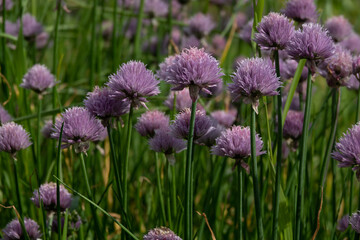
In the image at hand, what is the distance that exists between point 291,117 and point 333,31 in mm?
481

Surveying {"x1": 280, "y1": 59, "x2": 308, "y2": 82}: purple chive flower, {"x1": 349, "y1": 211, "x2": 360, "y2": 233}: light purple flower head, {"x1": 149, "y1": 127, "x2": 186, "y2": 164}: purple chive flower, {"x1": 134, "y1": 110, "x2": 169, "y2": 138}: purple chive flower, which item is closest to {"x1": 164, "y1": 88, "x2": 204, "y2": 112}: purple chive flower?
{"x1": 134, "y1": 110, "x2": 169, "y2": 138}: purple chive flower

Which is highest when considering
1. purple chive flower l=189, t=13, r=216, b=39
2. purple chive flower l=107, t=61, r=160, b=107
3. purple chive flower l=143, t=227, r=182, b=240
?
purple chive flower l=189, t=13, r=216, b=39

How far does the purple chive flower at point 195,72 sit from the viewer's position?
0.97 metres

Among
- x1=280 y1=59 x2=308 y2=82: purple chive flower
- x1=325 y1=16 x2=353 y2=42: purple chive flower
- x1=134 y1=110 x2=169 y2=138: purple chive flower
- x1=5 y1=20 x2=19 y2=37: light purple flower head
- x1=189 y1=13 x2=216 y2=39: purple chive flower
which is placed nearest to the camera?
x1=134 y1=110 x2=169 y2=138: purple chive flower

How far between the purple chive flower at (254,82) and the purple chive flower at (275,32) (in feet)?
0.26

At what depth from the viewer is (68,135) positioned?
107 centimetres

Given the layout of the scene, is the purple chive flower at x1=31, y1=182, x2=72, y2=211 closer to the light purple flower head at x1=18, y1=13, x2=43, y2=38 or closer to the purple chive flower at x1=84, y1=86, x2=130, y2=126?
the purple chive flower at x1=84, y1=86, x2=130, y2=126

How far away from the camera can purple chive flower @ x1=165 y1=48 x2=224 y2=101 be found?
0.97 m

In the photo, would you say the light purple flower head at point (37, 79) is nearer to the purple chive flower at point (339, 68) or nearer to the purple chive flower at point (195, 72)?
the purple chive flower at point (195, 72)

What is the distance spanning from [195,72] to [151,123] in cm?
37

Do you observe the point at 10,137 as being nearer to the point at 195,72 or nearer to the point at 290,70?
the point at 195,72

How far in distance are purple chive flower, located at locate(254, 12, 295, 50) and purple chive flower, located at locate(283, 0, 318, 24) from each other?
40cm

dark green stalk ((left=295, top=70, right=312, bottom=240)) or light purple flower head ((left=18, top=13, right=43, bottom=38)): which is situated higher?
light purple flower head ((left=18, top=13, right=43, bottom=38))

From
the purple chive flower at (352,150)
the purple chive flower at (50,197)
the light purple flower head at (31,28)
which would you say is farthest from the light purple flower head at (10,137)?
the light purple flower head at (31,28)
